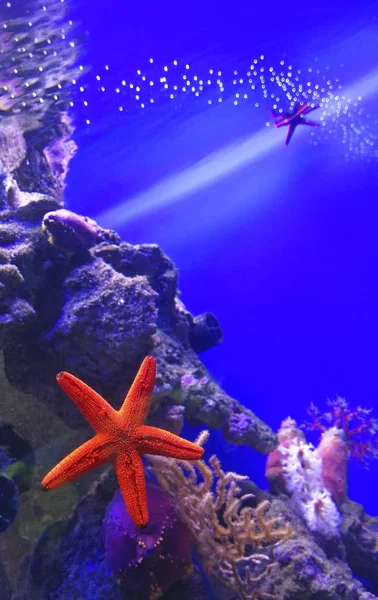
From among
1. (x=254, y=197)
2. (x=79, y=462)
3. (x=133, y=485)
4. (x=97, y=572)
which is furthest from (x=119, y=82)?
(x=254, y=197)

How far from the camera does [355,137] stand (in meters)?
14.5

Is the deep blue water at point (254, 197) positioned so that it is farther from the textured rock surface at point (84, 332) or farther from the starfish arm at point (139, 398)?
the starfish arm at point (139, 398)

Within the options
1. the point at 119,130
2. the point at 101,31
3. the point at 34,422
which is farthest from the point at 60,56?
the point at 34,422

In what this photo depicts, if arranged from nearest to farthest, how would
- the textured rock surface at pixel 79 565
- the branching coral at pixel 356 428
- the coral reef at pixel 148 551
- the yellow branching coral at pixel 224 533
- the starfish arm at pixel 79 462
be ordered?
the starfish arm at pixel 79 462 → the coral reef at pixel 148 551 → the textured rock surface at pixel 79 565 → the yellow branching coral at pixel 224 533 → the branching coral at pixel 356 428

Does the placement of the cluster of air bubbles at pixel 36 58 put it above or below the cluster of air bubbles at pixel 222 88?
below

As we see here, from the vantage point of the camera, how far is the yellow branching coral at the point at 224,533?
11.4 feet

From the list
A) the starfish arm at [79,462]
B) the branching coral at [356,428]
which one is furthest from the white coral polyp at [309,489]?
the starfish arm at [79,462]

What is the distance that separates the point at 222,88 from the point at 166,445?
34.3ft

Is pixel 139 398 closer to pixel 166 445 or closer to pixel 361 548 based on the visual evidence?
pixel 166 445

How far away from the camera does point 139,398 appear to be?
282cm

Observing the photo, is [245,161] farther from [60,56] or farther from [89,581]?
[89,581]

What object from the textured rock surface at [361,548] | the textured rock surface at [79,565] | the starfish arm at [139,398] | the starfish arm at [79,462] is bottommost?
the textured rock surface at [79,565]

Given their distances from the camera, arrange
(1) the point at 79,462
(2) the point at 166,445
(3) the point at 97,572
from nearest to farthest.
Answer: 1. (1) the point at 79,462
2. (2) the point at 166,445
3. (3) the point at 97,572

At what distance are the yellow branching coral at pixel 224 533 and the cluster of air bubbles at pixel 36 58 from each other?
255 inches
